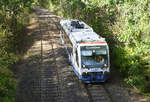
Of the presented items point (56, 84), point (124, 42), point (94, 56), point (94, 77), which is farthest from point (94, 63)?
point (124, 42)

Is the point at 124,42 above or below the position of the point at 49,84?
above

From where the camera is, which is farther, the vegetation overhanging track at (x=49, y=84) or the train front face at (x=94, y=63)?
the train front face at (x=94, y=63)

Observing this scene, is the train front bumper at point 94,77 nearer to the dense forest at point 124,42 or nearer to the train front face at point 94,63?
the train front face at point 94,63

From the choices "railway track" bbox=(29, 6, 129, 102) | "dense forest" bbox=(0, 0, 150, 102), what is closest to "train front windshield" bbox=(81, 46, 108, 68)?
"railway track" bbox=(29, 6, 129, 102)

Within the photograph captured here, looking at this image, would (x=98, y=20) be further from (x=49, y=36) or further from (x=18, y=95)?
(x=18, y=95)

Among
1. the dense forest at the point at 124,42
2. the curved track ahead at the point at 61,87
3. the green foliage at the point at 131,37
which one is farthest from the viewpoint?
the green foliage at the point at 131,37

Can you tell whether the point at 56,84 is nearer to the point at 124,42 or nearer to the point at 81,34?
the point at 81,34

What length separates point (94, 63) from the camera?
15266 millimetres

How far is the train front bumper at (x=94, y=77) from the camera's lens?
15.2 metres

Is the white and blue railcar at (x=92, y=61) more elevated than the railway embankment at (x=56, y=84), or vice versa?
the white and blue railcar at (x=92, y=61)

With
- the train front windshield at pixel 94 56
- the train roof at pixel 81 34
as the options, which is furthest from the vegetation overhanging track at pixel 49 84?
the train roof at pixel 81 34

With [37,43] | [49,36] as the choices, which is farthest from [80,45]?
[49,36]

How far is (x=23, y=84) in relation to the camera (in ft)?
53.0

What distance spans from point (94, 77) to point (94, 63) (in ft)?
2.95
